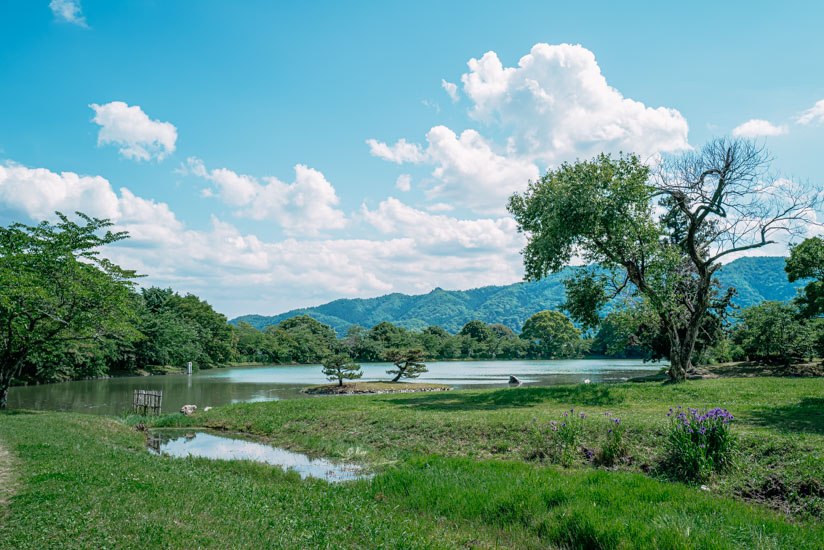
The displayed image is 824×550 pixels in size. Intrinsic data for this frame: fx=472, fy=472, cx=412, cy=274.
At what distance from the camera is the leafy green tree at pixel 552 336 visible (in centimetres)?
13175

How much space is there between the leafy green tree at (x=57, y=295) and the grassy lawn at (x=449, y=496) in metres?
10.7

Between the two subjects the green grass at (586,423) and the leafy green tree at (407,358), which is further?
the leafy green tree at (407,358)

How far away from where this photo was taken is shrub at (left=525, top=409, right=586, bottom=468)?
11203mm

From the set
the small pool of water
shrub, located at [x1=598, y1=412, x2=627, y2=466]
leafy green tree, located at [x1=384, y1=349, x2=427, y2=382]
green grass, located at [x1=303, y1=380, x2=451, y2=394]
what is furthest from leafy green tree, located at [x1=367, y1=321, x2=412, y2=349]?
shrub, located at [x1=598, y1=412, x2=627, y2=466]

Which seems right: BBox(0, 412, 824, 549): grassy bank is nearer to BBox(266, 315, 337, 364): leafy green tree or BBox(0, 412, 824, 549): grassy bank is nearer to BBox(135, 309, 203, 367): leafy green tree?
BBox(135, 309, 203, 367): leafy green tree

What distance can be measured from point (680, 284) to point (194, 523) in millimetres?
28499

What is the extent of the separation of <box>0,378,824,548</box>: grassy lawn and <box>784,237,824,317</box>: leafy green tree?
2178 centimetres


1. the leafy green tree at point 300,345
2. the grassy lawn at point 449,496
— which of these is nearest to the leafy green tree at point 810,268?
the grassy lawn at point 449,496

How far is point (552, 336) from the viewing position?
452 feet

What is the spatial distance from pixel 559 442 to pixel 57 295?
24765mm

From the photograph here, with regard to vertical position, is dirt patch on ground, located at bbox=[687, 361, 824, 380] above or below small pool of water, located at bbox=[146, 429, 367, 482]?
above

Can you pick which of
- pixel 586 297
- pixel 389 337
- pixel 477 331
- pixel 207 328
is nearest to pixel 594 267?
pixel 586 297

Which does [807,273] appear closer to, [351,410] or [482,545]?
[351,410]

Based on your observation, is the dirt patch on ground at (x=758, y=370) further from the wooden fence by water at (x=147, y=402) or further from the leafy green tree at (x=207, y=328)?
the leafy green tree at (x=207, y=328)
